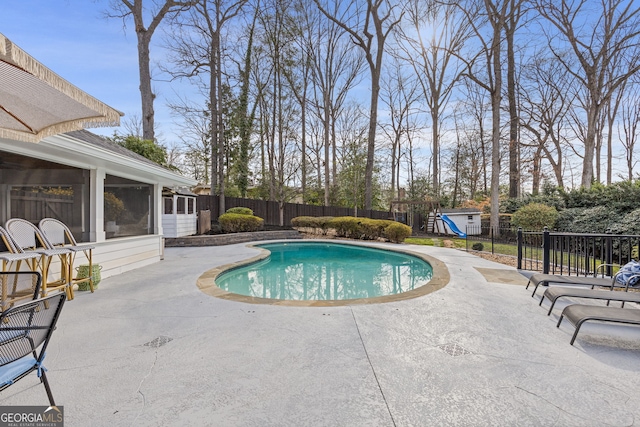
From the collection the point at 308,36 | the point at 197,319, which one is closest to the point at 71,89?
the point at 197,319

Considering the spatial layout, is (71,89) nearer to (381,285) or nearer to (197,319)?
(197,319)

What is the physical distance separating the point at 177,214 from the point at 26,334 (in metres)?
10.8

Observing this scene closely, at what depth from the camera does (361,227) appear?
44.2 feet

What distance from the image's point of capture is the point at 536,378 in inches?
89.0

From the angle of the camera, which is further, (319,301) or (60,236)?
(60,236)

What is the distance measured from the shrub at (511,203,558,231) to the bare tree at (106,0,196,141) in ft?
49.9

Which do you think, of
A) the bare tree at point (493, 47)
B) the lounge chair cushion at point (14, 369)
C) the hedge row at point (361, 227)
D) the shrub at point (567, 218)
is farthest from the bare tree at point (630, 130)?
the lounge chair cushion at point (14, 369)

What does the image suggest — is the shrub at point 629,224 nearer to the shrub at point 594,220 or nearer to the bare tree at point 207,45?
the shrub at point 594,220

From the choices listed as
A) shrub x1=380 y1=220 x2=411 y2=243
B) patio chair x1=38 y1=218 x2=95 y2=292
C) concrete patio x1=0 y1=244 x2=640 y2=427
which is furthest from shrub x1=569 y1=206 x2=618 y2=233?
patio chair x1=38 y1=218 x2=95 y2=292

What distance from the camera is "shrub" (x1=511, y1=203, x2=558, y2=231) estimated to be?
11.5 m

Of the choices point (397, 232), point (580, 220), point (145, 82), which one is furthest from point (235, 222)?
point (580, 220)

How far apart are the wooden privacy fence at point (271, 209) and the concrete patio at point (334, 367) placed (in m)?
11.4

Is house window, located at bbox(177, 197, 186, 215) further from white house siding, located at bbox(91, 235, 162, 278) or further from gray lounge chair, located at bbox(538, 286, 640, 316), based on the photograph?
gray lounge chair, located at bbox(538, 286, 640, 316)

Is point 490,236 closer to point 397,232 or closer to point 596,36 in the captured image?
point 397,232
